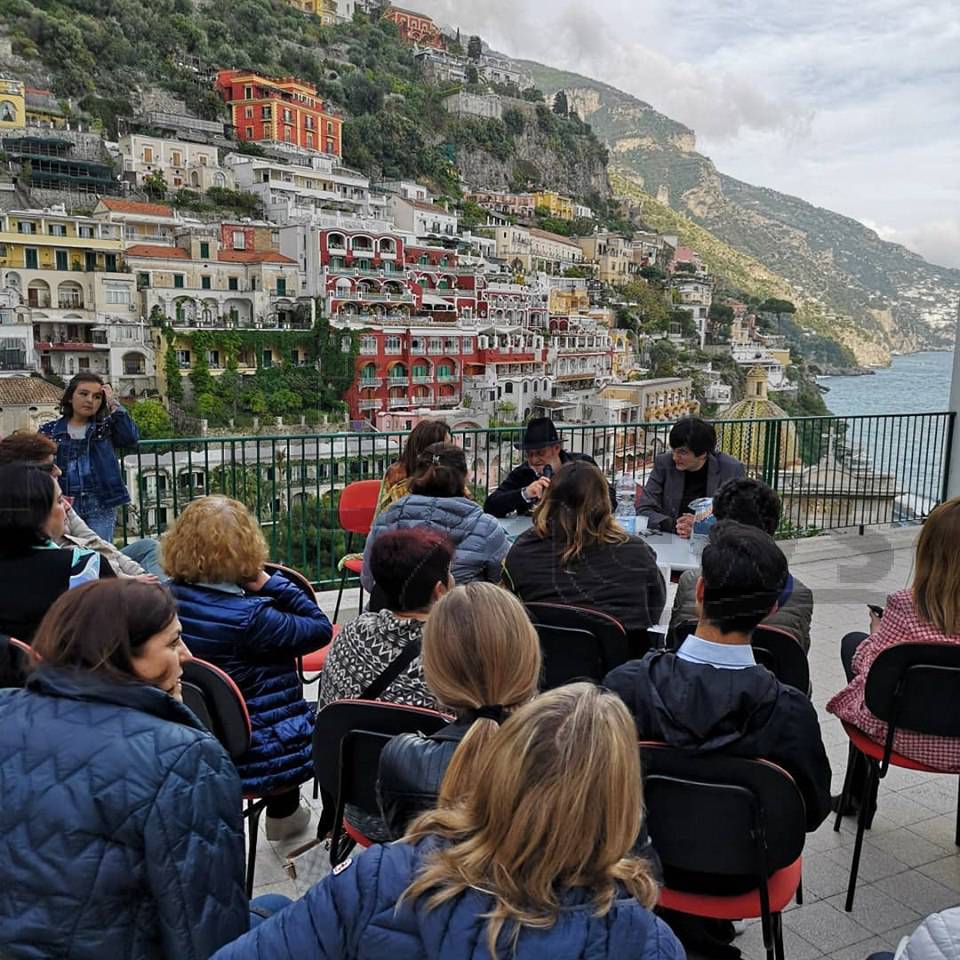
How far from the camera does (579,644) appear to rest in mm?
2506

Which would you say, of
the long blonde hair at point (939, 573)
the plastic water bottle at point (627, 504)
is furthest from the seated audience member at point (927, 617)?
the plastic water bottle at point (627, 504)

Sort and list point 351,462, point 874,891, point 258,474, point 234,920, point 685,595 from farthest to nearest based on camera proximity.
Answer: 1. point 351,462
2. point 258,474
3. point 685,595
4. point 874,891
5. point 234,920

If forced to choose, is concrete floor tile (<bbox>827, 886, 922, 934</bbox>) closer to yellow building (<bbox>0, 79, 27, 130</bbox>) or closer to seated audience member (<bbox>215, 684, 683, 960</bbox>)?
seated audience member (<bbox>215, 684, 683, 960</bbox>)

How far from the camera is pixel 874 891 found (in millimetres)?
2424

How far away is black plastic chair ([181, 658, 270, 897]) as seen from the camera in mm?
2012

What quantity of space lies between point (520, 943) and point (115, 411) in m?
4.12

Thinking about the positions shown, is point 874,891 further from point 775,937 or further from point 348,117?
point 348,117

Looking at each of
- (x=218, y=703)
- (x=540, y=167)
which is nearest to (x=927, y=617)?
(x=218, y=703)

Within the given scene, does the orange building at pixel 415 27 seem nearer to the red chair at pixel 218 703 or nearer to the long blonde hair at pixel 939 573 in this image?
the long blonde hair at pixel 939 573

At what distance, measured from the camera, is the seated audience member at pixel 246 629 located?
227 centimetres

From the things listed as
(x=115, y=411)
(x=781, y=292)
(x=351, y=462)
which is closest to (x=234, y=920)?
(x=115, y=411)

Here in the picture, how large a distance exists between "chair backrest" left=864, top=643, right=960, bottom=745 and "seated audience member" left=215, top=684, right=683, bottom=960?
1.48 metres

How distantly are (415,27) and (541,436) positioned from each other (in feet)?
379

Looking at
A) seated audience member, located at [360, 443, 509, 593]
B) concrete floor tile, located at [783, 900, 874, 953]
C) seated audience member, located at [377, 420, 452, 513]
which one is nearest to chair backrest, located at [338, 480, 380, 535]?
seated audience member, located at [377, 420, 452, 513]
